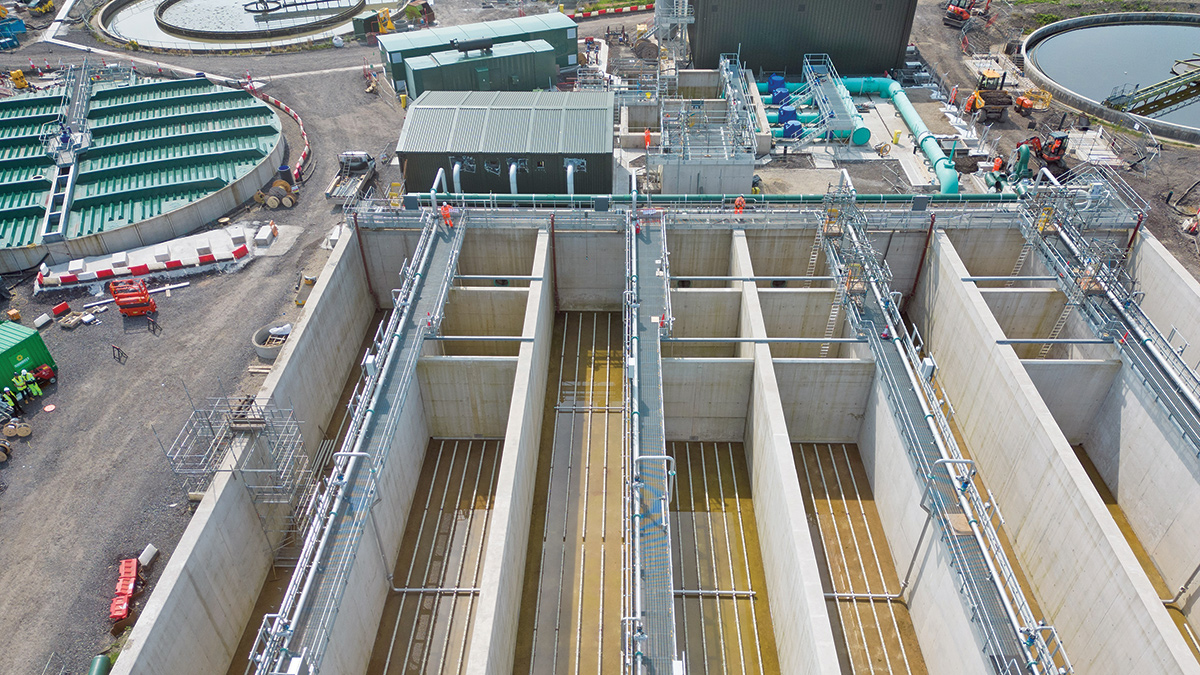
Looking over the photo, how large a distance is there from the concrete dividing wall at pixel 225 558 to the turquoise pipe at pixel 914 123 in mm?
31740

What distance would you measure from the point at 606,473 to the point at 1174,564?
18.5 m

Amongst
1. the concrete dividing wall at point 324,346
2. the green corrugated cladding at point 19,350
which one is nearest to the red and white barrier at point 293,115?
the concrete dividing wall at point 324,346

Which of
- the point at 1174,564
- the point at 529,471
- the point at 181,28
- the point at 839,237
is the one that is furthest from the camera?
the point at 181,28

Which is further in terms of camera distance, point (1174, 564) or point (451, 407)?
point (451, 407)

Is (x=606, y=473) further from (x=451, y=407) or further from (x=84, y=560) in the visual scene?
(x=84, y=560)

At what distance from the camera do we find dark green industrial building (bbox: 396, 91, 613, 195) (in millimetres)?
33250

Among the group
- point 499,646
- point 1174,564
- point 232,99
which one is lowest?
point 499,646

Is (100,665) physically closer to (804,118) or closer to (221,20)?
(804,118)

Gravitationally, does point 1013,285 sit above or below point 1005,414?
above

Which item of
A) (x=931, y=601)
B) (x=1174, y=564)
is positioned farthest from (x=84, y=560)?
(x=1174, y=564)

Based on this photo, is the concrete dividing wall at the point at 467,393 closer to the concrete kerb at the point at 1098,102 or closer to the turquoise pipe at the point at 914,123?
the turquoise pipe at the point at 914,123

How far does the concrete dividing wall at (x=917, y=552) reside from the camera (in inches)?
687

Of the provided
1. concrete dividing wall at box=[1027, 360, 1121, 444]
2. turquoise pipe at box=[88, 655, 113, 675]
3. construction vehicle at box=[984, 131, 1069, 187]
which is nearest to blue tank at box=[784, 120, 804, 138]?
construction vehicle at box=[984, 131, 1069, 187]

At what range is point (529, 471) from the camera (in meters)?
23.1
